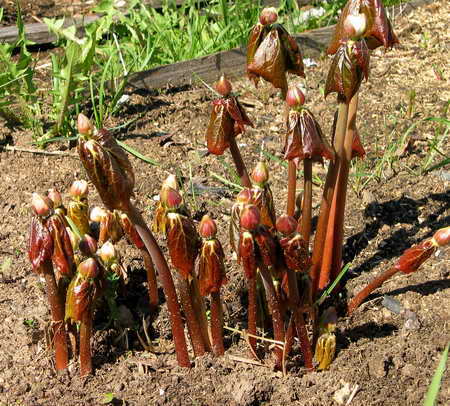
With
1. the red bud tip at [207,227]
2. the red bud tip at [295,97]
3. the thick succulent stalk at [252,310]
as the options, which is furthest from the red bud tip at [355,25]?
the thick succulent stalk at [252,310]

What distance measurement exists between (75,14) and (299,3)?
1583 millimetres

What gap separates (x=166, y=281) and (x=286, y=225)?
437 millimetres

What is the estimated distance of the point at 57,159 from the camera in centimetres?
357

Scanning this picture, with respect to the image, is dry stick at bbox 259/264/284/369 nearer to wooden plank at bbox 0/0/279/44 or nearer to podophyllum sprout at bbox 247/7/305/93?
podophyllum sprout at bbox 247/7/305/93

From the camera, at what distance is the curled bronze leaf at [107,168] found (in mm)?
1803

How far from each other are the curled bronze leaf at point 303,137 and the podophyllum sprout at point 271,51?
0.61ft

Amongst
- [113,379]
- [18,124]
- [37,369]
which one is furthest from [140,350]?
[18,124]

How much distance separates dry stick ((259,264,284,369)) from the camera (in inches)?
80.3

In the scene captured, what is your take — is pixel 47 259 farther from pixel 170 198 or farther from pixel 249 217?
pixel 249 217

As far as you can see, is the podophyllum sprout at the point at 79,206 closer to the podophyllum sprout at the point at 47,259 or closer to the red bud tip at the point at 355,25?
the podophyllum sprout at the point at 47,259

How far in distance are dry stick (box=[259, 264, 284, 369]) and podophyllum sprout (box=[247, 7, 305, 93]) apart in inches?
22.5

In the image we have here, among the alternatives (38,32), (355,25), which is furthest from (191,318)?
(38,32)

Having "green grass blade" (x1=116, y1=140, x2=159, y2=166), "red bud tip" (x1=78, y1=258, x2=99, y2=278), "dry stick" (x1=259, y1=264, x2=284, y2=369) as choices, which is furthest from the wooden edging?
"red bud tip" (x1=78, y1=258, x2=99, y2=278)

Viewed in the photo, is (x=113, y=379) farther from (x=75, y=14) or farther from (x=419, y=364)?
(x=75, y=14)
